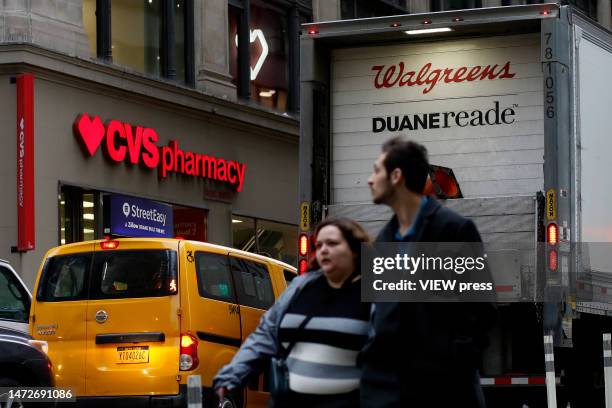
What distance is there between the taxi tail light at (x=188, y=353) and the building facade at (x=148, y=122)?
799 centimetres

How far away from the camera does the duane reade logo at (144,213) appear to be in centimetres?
Result: 2541

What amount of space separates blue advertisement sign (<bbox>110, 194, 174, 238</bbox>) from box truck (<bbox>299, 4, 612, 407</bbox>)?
10.2 meters

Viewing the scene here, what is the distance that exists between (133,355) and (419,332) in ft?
27.8

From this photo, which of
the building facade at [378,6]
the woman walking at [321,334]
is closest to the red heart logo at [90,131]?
the building facade at [378,6]

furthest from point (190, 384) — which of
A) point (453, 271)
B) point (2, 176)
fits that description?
point (2, 176)

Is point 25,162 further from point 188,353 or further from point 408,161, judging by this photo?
point 408,161

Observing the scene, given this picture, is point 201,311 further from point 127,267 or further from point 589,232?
point 589,232

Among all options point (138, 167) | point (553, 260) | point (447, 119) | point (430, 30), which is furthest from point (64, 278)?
point (138, 167)

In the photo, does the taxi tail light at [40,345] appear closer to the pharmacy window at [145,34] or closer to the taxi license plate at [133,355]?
the taxi license plate at [133,355]

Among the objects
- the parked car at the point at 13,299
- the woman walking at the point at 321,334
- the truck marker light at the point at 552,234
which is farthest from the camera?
the parked car at the point at 13,299

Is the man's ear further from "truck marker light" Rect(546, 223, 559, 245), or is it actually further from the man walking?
"truck marker light" Rect(546, 223, 559, 245)

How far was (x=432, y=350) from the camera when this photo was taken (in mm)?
5691

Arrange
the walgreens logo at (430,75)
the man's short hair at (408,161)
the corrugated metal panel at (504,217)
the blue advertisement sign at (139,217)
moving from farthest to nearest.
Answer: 1. the blue advertisement sign at (139,217)
2. the walgreens logo at (430,75)
3. the corrugated metal panel at (504,217)
4. the man's short hair at (408,161)

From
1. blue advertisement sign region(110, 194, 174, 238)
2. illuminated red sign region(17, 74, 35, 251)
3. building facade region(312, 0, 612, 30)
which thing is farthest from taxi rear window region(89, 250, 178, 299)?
building facade region(312, 0, 612, 30)
